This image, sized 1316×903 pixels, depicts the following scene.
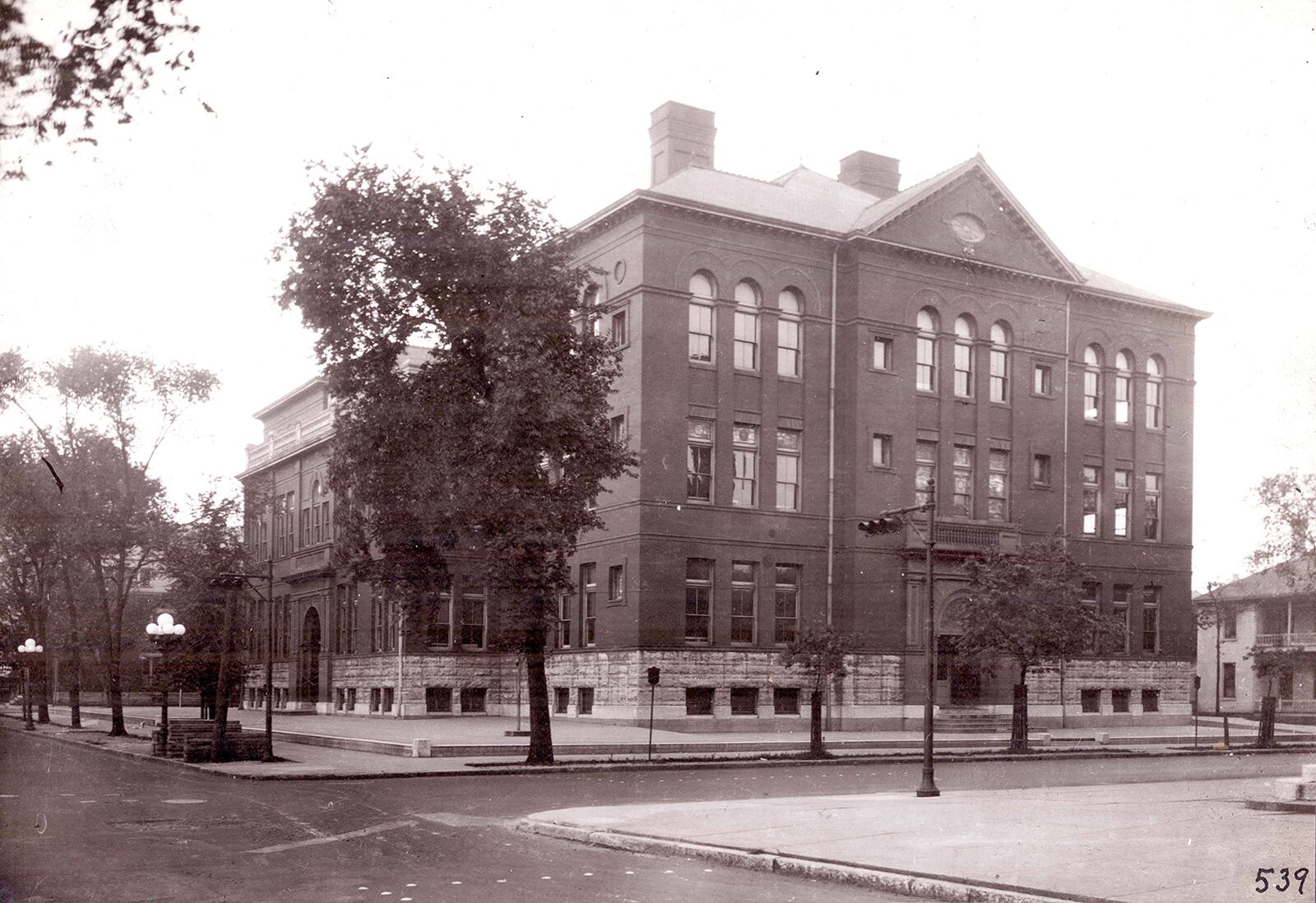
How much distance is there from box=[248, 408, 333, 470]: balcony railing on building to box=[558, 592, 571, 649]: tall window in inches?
672

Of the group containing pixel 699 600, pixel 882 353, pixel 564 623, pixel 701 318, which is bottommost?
pixel 564 623

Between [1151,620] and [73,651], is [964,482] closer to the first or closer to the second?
[1151,620]

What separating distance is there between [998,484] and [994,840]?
35190 mm

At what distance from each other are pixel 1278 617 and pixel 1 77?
73599 millimetres

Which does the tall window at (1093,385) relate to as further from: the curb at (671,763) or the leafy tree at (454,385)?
the leafy tree at (454,385)

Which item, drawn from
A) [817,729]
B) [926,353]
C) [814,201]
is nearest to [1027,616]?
[817,729]

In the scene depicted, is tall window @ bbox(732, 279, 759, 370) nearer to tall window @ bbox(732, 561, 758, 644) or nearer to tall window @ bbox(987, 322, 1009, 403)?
tall window @ bbox(732, 561, 758, 644)

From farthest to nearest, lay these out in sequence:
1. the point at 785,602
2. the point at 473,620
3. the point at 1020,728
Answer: the point at 473,620
the point at 785,602
the point at 1020,728

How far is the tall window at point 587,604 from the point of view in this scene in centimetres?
4594

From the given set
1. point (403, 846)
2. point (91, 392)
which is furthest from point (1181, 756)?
point (91, 392)

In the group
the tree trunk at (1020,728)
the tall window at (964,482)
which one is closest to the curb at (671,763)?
the tree trunk at (1020,728)

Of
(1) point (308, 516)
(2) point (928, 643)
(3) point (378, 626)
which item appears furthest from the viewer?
(1) point (308, 516)

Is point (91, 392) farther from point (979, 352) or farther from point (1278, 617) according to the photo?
point (1278, 617)

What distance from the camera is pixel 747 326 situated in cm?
4481
